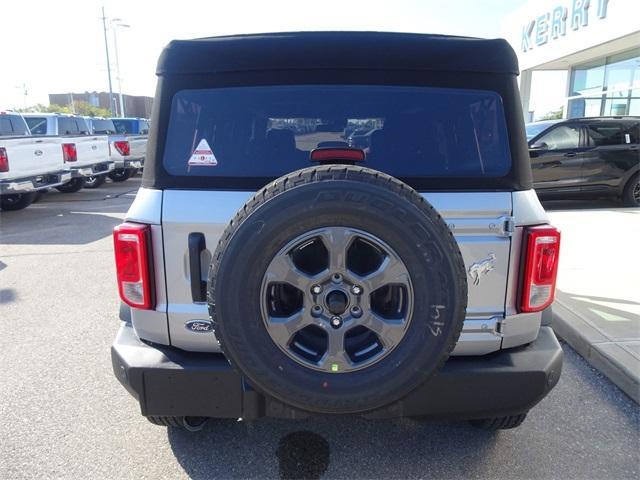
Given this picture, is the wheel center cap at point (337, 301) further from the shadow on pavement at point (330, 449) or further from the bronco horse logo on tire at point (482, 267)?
the shadow on pavement at point (330, 449)

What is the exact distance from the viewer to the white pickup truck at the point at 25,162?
8.38 metres

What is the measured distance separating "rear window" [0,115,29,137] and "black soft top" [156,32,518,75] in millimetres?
9687

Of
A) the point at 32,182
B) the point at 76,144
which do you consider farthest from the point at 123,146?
the point at 32,182

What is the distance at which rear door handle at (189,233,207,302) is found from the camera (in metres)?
1.99

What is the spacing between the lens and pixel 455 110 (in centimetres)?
211

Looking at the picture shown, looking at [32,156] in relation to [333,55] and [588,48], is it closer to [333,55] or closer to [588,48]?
[333,55]

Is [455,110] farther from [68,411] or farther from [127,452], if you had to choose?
[68,411]

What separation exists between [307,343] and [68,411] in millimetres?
1929

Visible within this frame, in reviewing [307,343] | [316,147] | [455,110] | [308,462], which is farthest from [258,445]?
[455,110]

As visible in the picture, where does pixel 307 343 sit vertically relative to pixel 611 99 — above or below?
below

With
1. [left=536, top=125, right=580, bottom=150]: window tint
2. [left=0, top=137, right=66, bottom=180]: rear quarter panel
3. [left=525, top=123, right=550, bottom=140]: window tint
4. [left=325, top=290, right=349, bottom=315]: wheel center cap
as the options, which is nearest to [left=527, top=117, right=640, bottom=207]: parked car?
[left=536, top=125, right=580, bottom=150]: window tint

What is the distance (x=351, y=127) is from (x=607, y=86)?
711 inches

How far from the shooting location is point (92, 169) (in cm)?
1199

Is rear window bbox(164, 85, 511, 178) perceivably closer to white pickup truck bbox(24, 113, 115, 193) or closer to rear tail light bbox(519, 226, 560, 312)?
rear tail light bbox(519, 226, 560, 312)
